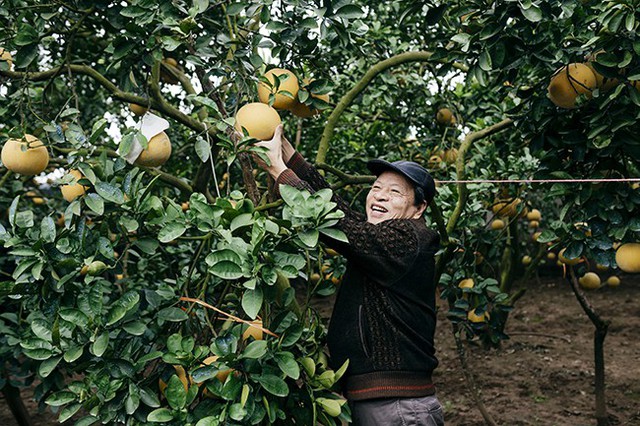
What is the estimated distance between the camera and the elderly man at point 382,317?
6.60 ft

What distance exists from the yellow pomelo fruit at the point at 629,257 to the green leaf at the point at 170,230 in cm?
163

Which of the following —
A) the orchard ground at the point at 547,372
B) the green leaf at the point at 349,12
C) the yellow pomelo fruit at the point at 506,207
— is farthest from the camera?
the orchard ground at the point at 547,372

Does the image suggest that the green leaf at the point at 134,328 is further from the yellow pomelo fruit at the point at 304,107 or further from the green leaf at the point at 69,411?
the yellow pomelo fruit at the point at 304,107

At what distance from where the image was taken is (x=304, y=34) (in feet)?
6.96

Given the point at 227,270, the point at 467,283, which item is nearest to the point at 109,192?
the point at 227,270

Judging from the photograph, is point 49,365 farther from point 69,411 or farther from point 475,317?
point 475,317

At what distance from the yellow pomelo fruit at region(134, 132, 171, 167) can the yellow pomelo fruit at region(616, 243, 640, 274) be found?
5.43 feet

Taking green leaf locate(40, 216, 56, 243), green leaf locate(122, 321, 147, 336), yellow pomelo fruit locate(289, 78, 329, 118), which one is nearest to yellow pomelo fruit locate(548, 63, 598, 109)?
yellow pomelo fruit locate(289, 78, 329, 118)

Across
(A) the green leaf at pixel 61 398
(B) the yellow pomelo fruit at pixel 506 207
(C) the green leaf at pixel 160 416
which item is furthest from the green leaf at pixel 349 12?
(B) the yellow pomelo fruit at pixel 506 207

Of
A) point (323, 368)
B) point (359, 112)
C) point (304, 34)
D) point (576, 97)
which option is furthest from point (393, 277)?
point (359, 112)

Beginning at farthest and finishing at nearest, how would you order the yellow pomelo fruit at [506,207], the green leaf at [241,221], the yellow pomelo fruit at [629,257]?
the yellow pomelo fruit at [506,207]
the yellow pomelo fruit at [629,257]
the green leaf at [241,221]

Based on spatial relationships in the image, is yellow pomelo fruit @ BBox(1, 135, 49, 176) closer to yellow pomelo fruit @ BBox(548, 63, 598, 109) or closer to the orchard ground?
yellow pomelo fruit @ BBox(548, 63, 598, 109)

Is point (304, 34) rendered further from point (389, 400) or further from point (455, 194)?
point (455, 194)

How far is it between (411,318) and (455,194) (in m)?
1.32
